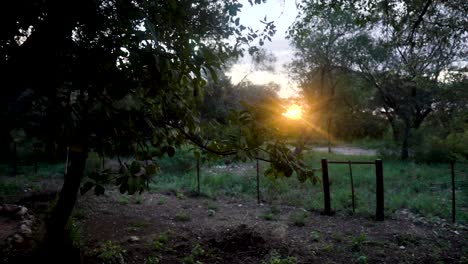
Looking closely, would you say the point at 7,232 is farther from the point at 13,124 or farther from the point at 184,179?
the point at 184,179

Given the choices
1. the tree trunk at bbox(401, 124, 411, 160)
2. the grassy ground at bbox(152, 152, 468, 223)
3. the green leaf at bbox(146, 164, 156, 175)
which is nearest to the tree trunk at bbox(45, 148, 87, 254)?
the green leaf at bbox(146, 164, 156, 175)

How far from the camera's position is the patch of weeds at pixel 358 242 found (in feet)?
17.4

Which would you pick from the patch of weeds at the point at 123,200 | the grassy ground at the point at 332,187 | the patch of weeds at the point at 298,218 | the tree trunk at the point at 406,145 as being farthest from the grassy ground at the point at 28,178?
the tree trunk at the point at 406,145

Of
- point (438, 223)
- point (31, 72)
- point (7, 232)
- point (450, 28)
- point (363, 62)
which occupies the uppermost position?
point (363, 62)

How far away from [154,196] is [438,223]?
21.0 ft

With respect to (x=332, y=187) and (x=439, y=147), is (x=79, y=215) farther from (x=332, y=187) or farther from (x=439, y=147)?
(x=439, y=147)

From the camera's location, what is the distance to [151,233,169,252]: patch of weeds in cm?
502

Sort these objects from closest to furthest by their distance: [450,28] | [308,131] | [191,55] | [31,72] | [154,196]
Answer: [191,55]
[31,72]
[450,28]
[154,196]
[308,131]

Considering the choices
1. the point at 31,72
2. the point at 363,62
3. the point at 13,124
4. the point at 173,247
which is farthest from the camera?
the point at 363,62

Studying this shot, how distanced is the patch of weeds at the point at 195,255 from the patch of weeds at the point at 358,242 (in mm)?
2258

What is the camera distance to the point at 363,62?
19828mm

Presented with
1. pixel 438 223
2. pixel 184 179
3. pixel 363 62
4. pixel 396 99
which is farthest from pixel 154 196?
pixel 396 99

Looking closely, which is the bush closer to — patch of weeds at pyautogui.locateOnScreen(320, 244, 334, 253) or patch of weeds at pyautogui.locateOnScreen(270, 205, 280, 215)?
patch of weeds at pyautogui.locateOnScreen(270, 205, 280, 215)

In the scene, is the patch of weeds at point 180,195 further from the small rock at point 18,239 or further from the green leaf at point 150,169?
the green leaf at point 150,169
